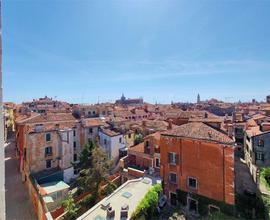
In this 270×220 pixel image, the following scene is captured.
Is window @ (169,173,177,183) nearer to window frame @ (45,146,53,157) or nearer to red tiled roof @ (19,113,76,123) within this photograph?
window frame @ (45,146,53,157)

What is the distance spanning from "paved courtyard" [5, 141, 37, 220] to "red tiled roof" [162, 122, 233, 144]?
59.7 feet

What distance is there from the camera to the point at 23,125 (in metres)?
29.1

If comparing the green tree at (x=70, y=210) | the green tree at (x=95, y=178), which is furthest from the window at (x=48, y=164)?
the green tree at (x=70, y=210)

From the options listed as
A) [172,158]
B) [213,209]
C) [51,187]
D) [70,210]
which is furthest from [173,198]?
[51,187]

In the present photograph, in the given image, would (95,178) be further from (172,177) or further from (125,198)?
(172,177)

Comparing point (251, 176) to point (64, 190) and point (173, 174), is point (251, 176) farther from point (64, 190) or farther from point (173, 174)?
point (64, 190)

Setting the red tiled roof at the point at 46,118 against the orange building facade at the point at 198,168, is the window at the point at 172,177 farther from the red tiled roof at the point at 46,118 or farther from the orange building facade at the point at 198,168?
the red tiled roof at the point at 46,118

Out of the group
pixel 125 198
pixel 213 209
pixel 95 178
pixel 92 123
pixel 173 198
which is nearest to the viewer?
pixel 213 209

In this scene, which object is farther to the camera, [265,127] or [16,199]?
[265,127]

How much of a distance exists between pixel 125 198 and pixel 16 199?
15465mm

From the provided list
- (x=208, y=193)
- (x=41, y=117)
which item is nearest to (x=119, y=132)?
(x=41, y=117)

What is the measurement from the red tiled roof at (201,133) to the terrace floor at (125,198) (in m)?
6.23

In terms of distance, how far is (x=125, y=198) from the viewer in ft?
61.2

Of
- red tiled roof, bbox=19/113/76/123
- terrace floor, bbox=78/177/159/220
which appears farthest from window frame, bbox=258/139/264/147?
red tiled roof, bbox=19/113/76/123
